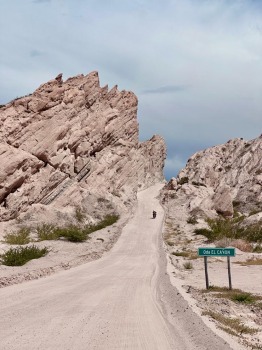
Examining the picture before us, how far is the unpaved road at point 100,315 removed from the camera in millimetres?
7887

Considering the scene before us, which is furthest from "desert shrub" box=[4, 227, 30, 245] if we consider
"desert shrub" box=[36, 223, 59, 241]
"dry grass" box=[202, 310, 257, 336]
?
"dry grass" box=[202, 310, 257, 336]

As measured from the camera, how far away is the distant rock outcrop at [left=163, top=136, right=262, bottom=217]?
63394 millimetres

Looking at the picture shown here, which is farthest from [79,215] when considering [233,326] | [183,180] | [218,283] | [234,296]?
[183,180]

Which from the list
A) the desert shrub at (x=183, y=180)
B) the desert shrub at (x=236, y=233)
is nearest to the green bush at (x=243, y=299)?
the desert shrub at (x=236, y=233)

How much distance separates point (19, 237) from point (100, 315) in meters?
25.9

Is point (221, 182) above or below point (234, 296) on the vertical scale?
above

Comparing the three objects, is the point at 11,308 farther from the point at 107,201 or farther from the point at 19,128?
the point at 107,201

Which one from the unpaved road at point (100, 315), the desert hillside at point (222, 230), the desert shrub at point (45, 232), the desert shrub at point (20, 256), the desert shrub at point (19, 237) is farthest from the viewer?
the desert shrub at point (45, 232)

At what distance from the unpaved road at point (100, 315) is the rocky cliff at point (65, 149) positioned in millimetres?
24520

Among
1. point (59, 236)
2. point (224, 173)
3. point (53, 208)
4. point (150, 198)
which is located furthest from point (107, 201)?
point (224, 173)

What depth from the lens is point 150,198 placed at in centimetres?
8238

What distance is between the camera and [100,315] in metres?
10.4

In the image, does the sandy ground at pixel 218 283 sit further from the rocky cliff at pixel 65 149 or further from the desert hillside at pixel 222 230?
the rocky cliff at pixel 65 149

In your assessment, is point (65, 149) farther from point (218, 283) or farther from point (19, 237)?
point (218, 283)
